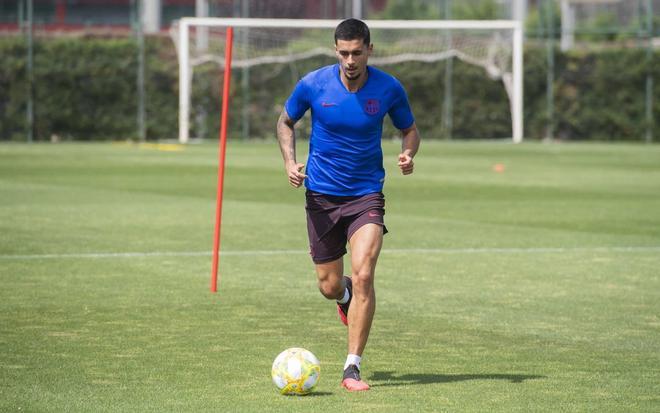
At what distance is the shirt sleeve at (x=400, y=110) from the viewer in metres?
8.70

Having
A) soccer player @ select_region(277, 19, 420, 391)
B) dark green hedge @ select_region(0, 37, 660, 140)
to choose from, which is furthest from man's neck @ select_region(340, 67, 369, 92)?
dark green hedge @ select_region(0, 37, 660, 140)

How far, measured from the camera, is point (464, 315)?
36.2 feet

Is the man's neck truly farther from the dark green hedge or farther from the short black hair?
the dark green hedge

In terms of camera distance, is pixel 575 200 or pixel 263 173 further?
pixel 263 173

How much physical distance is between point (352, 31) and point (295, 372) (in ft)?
6.79

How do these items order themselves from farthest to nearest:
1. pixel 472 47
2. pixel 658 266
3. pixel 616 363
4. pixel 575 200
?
pixel 472 47
pixel 575 200
pixel 658 266
pixel 616 363

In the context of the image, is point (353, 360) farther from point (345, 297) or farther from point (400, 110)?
point (400, 110)

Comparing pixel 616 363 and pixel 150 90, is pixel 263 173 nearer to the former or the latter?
pixel 150 90

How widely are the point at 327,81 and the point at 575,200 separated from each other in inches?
601

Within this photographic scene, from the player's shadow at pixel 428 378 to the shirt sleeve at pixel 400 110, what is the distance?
162cm

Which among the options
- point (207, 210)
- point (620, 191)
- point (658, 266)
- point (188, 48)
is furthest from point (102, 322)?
point (188, 48)

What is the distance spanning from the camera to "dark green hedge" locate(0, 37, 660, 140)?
152 feet

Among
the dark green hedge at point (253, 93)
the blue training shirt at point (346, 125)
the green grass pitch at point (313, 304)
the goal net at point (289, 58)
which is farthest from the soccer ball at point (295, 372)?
the dark green hedge at point (253, 93)

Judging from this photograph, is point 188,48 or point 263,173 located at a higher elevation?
point 188,48
